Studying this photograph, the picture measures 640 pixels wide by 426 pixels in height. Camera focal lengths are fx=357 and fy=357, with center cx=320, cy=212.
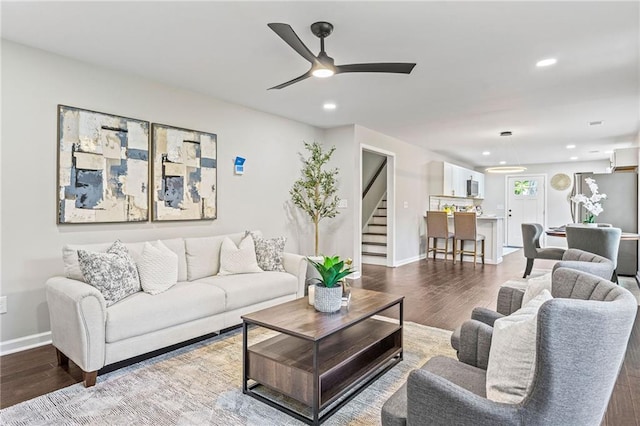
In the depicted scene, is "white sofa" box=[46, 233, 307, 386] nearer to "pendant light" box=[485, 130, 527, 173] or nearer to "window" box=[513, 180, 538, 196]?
"pendant light" box=[485, 130, 527, 173]

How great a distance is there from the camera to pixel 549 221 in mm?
10477

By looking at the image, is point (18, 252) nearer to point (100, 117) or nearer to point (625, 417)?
point (100, 117)

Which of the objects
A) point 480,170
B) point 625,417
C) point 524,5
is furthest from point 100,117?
point 480,170

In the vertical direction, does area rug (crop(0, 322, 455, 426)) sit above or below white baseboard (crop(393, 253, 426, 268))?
below

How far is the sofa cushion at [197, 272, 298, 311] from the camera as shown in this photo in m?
3.23

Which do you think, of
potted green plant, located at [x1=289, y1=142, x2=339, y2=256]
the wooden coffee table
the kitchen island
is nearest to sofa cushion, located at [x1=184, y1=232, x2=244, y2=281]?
the wooden coffee table

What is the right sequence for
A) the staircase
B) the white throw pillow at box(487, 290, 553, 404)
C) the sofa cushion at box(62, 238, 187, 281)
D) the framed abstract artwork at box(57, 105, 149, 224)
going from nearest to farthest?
the white throw pillow at box(487, 290, 553, 404)
the sofa cushion at box(62, 238, 187, 281)
the framed abstract artwork at box(57, 105, 149, 224)
the staircase

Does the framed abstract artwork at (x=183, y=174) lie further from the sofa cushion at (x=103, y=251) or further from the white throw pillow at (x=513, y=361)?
the white throw pillow at (x=513, y=361)

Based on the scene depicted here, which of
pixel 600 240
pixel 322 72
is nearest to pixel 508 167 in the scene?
pixel 600 240

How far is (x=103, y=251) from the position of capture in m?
2.95

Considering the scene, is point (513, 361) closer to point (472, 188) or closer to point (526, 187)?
point (472, 188)

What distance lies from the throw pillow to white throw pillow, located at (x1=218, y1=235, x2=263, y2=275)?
0.59 m

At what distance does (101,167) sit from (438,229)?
6.31m

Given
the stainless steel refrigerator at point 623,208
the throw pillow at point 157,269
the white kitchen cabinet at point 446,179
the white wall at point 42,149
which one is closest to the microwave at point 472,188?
the white kitchen cabinet at point 446,179
